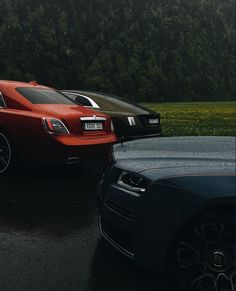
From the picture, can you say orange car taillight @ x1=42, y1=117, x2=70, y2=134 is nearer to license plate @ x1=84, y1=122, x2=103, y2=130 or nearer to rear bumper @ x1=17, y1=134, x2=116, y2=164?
rear bumper @ x1=17, y1=134, x2=116, y2=164

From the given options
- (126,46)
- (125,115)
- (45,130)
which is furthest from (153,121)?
(126,46)

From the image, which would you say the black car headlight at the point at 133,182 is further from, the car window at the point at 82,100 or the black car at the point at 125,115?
the car window at the point at 82,100

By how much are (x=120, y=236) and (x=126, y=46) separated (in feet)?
297

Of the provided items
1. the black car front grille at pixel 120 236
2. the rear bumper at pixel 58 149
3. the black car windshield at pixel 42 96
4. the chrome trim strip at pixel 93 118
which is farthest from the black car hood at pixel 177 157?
the black car windshield at pixel 42 96

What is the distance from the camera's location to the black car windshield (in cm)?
770

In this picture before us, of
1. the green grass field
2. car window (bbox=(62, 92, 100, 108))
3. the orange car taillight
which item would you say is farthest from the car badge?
the green grass field

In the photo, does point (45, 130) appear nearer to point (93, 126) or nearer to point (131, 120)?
point (93, 126)

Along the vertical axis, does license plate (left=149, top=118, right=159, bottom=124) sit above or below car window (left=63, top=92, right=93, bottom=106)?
below

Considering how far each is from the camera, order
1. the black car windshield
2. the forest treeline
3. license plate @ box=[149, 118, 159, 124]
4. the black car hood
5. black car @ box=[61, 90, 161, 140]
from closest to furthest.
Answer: the black car hood < the black car windshield < black car @ box=[61, 90, 161, 140] < license plate @ box=[149, 118, 159, 124] < the forest treeline

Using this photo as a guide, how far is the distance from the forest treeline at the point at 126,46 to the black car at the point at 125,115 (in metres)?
69.6

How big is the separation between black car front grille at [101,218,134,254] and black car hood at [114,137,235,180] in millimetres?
443

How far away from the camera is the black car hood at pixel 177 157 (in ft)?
11.0

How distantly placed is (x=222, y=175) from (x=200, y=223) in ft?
1.16

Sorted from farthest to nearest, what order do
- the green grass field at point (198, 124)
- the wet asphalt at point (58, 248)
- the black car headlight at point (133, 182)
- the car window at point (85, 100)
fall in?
the green grass field at point (198, 124) < the car window at point (85, 100) < the wet asphalt at point (58, 248) < the black car headlight at point (133, 182)
